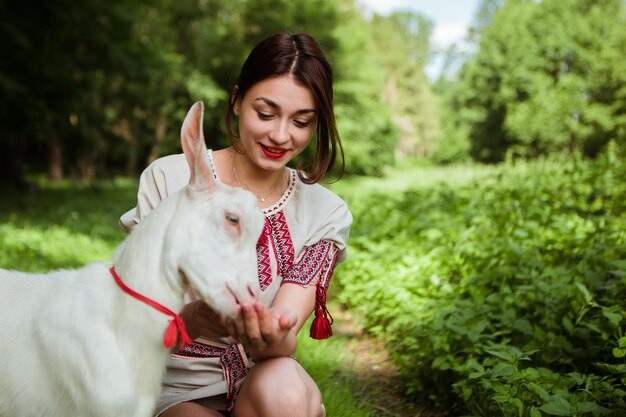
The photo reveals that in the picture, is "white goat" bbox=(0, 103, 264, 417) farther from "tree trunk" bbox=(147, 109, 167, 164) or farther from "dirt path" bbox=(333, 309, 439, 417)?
"tree trunk" bbox=(147, 109, 167, 164)

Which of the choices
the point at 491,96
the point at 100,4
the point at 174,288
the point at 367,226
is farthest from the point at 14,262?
the point at 491,96

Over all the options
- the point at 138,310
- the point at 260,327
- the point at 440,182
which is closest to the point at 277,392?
the point at 260,327

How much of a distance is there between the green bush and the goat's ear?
1526mm

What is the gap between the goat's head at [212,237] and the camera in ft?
4.91

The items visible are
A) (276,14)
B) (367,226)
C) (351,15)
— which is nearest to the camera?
(367,226)

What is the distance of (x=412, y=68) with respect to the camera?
145ft

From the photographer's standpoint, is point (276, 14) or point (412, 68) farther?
point (412, 68)

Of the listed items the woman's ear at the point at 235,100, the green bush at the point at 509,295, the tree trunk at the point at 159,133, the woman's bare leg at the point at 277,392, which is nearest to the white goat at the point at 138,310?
the woman's bare leg at the point at 277,392

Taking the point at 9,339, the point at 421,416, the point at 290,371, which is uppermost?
the point at 9,339

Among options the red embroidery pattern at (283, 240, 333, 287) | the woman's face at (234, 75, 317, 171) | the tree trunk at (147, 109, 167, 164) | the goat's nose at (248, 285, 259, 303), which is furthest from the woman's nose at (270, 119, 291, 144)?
the tree trunk at (147, 109, 167, 164)

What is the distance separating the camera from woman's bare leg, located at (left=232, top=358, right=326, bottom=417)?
1941mm

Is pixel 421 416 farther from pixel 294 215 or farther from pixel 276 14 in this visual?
pixel 276 14

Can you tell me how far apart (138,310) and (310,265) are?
83 centimetres

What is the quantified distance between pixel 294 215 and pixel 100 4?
35.0ft
